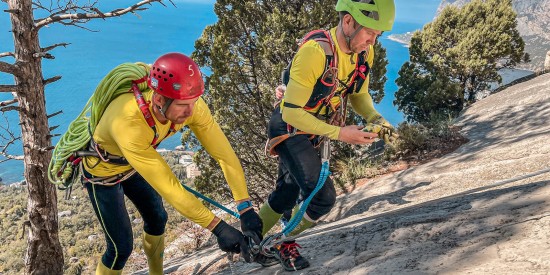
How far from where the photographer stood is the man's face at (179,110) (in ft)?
8.59

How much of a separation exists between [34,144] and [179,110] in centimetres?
382

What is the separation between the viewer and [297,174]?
3264 millimetres

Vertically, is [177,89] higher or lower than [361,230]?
higher

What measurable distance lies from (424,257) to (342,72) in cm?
154

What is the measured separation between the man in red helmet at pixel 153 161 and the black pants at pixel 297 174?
0.47 m

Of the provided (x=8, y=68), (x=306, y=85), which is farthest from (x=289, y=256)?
(x=8, y=68)

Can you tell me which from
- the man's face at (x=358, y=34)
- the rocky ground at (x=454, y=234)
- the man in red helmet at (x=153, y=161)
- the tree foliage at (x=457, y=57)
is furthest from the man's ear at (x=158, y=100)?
the tree foliage at (x=457, y=57)

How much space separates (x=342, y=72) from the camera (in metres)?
3.23

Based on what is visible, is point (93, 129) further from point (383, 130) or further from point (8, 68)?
point (8, 68)

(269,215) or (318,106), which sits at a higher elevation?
(318,106)

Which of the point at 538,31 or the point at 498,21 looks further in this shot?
the point at 538,31

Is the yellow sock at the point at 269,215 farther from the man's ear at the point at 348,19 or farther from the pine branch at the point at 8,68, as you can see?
the pine branch at the point at 8,68

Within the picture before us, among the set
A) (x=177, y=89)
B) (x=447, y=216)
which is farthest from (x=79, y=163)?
(x=447, y=216)

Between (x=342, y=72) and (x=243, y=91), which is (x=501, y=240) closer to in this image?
(x=342, y=72)
